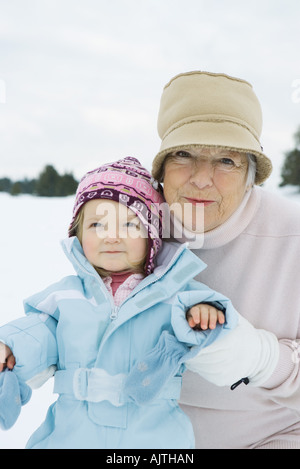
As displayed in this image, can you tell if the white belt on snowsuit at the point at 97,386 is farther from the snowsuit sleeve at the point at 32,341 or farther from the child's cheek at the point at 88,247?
the child's cheek at the point at 88,247

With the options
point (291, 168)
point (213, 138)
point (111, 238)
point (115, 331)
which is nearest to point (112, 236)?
point (111, 238)

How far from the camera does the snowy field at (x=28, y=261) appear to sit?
84.7 inches

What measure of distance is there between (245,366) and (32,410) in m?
1.32

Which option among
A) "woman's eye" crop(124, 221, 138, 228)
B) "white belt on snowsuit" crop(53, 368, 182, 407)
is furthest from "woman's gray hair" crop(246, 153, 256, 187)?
"white belt on snowsuit" crop(53, 368, 182, 407)

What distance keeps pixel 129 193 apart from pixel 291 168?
1037 cm

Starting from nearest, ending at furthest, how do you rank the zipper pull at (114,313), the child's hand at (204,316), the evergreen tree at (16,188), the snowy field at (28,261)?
the child's hand at (204,316), the zipper pull at (114,313), the snowy field at (28,261), the evergreen tree at (16,188)

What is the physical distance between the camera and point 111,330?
48.9 inches

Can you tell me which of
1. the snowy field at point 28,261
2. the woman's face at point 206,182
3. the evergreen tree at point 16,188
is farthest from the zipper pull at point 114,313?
the evergreen tree at point 16,188

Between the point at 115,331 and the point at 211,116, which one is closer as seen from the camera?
the point at 115,331

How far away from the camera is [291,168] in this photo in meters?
11.1

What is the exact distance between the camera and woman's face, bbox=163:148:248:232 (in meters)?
1.40

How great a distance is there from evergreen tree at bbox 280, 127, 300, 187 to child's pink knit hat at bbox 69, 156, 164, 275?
9.89 metres

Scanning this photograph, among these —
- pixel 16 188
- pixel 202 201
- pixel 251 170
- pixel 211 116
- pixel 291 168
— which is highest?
pixel 291 168

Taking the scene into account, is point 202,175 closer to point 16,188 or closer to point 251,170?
point 251,170
